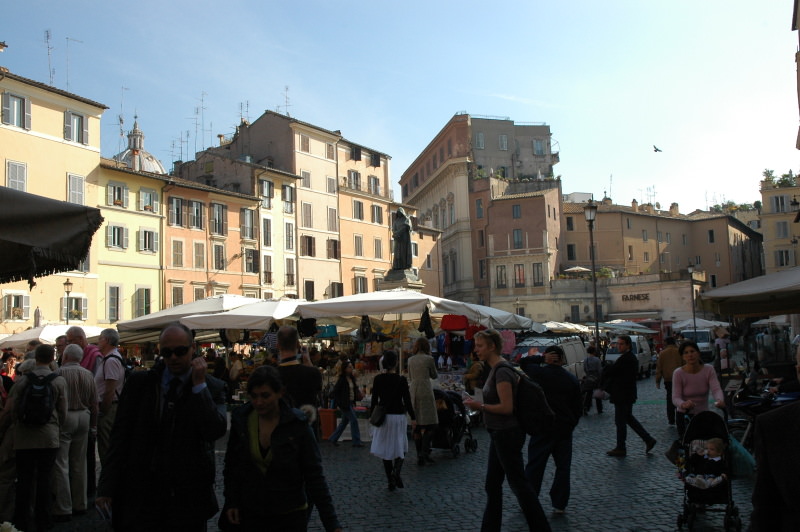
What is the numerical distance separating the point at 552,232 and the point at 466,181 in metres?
8.68

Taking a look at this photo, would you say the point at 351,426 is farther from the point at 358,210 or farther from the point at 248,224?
the point at 358,210

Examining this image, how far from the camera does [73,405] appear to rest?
7.31 m

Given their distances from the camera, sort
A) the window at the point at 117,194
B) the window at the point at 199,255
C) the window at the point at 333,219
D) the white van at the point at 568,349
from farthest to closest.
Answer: the window at the point at 333,219
the window at the point at 199,255
the window at the point at 117,194
the white van at the point at 568,349

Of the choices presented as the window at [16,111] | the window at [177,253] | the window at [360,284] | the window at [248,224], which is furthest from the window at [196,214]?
the window at [360,284]

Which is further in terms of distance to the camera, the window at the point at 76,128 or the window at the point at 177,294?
the window at the point at 177,294

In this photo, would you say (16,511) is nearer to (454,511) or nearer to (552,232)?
(454,511)

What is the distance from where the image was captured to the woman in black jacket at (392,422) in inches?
339

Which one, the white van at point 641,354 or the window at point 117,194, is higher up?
the window at point 117,194

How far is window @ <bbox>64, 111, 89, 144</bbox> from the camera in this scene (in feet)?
118

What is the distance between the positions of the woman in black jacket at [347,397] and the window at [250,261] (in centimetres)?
3419

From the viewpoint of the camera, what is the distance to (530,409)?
18.6ft

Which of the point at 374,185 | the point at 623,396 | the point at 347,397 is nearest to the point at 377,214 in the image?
the point at 374,185

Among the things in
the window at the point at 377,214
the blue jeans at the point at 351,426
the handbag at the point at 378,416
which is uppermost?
the window at the point at 377,214

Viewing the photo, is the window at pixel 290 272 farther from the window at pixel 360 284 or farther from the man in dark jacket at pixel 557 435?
the man in dark jacket at pixel 557 435
